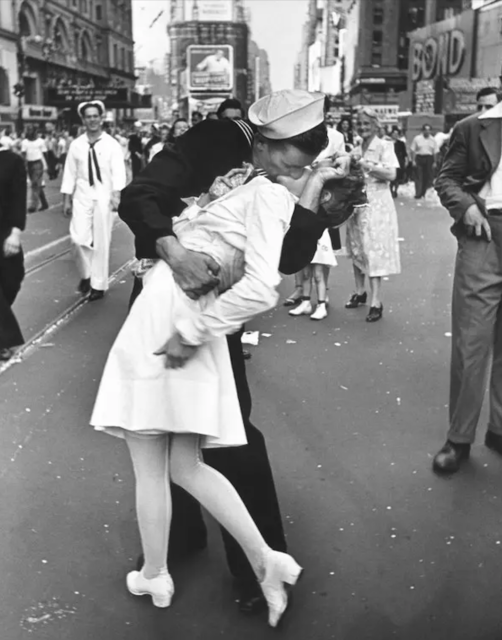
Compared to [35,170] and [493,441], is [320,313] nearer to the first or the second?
[493,441]

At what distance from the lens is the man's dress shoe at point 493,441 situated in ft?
15.0

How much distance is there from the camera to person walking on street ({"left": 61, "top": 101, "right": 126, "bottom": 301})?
29.4 feet

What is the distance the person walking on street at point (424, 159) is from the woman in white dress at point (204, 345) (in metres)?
19.9

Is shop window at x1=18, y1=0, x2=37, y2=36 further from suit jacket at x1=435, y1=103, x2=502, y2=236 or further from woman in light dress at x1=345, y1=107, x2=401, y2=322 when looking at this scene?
suit jacket at x1=435, y1=103, x2=502, y2=236

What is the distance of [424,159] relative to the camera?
21.7 meters

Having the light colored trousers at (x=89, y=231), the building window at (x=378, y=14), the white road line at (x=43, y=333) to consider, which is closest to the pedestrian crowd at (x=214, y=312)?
the white road line at (x=43, y=333)

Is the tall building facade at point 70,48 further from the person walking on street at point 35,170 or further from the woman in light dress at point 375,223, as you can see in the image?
the woman in light dress at point 375,223

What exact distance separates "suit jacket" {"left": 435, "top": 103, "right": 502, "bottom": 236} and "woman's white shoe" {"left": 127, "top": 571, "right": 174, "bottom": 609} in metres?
2.29

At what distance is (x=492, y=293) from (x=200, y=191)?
71.4 inches

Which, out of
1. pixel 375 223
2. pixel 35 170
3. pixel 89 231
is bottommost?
pixel 35 170

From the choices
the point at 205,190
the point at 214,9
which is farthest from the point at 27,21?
the point at 214,9

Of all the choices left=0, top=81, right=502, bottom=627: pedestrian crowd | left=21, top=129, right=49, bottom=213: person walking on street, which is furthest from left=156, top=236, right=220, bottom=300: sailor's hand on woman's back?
left=21, top=129, right=49, bottom=213: person walking on street

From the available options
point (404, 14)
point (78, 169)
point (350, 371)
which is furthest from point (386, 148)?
point (404, 14)

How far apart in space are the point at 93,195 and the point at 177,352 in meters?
6.87
